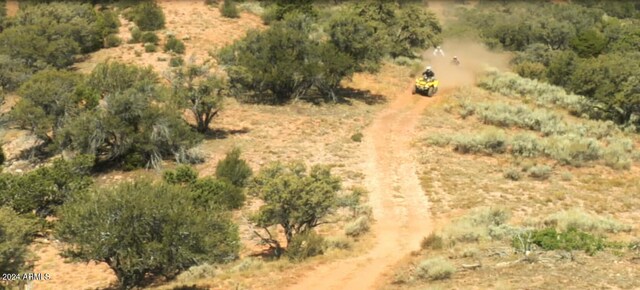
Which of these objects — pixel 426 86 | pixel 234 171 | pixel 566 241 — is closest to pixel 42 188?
pixel 234 171

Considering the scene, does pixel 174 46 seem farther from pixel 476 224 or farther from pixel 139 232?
pixel 139 232

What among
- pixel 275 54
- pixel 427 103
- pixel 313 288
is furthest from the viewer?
pixel 427 103

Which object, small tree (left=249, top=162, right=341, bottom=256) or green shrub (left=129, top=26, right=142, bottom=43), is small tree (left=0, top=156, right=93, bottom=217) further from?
green shrub (left=129, top=26, right=142, bottom=43)

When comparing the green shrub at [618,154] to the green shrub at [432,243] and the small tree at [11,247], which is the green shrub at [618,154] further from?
the small tree at [11,247]

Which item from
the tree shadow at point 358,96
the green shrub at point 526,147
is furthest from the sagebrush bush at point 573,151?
the tree shadow at point 358,96

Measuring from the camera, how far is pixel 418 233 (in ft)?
78.9

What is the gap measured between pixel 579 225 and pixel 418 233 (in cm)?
581

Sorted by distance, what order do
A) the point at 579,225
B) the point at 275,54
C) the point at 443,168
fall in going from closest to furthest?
1. the point at 579,225
2. the point at 443,168
3. the point at 275,54

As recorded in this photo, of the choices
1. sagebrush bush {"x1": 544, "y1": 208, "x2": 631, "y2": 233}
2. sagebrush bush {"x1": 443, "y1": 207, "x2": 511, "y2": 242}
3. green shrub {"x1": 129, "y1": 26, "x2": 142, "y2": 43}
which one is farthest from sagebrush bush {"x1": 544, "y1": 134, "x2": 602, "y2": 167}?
green shrub {"x1": 129, "y1": 26, "x2": 142, "y2": 43}

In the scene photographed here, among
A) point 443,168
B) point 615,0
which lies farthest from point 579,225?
point 615,0

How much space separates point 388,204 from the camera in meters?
27.5

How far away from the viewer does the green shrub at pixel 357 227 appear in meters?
23.6

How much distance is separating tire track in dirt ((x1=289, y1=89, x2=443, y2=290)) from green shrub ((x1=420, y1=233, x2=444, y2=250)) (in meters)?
0.61

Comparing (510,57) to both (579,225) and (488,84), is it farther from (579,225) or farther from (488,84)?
(579,225)
